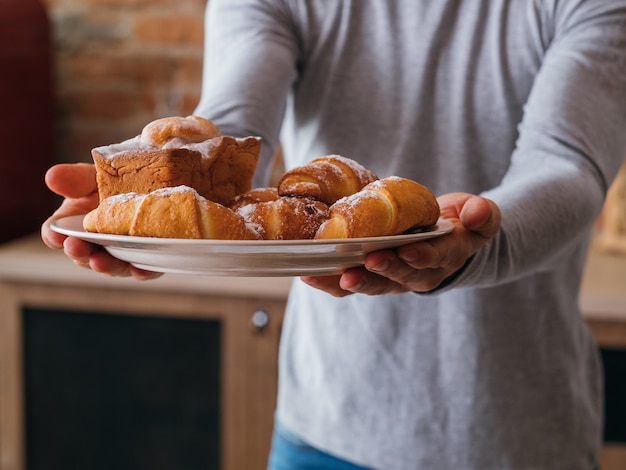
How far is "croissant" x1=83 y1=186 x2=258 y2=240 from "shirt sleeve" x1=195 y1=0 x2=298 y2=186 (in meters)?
0.33

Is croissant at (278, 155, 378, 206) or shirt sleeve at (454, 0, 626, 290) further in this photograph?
shirt sleeve at (454, 0, 626, 290)


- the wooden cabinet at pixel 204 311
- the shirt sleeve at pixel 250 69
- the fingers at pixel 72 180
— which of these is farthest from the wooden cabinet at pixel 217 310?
the fingers at pixel 72 180

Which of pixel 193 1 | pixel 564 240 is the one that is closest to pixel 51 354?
pixel 193 1

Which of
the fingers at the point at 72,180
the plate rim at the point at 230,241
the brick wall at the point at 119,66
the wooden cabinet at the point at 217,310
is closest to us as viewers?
the plate rim at the point at 230,241

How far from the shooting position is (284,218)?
686 mm

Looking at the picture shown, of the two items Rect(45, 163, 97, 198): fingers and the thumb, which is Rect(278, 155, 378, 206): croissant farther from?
Rect(45, 163, 97, 198): fingers

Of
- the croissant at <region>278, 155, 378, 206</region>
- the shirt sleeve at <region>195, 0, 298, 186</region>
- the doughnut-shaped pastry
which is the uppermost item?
the shirt sleeve at <region>195, 0, 298, 186</region>

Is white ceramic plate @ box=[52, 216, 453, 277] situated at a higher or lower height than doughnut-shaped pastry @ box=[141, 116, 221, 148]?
lower

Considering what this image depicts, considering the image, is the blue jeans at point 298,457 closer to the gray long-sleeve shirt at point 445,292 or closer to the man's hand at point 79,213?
the gray long-sleeve shirt at point 445,292

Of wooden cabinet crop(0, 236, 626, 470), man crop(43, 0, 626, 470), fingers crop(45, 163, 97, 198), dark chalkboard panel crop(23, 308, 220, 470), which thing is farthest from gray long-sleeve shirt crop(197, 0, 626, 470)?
dark chalkboard panel crop(23, 308, 220, 470)

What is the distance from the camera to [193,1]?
222cm

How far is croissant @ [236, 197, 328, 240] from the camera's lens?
68 centimetres

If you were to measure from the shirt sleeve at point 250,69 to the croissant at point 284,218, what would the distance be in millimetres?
308

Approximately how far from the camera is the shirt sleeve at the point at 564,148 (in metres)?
0.85
